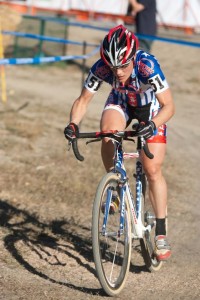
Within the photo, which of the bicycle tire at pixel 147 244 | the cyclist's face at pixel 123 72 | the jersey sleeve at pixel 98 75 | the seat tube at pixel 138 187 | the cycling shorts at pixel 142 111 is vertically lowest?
the bicycle tire at pixel 147 244

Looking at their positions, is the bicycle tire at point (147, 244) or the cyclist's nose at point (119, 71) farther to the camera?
→ the bicycle tire at point (147, 244)

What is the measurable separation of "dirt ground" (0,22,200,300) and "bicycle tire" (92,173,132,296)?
A: 14 cm

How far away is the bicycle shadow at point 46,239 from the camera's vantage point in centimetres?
579

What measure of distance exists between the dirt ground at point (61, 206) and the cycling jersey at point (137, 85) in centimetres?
122

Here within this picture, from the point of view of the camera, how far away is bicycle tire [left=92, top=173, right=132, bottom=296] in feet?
16.0

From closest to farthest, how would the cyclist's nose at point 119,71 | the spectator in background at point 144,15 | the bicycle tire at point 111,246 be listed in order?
1. the bicycle tire at point 111,246
2. the cyclist's nose at point 119,71
3. the spectator in background at point 144,15

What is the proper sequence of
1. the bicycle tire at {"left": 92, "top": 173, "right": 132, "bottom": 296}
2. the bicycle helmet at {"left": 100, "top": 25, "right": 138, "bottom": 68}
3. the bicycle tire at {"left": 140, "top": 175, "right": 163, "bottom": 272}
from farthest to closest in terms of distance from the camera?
the bicycle tire at {"left": 140, "top": 175, "right": 163, "bottom": 272}, the bicycle helmet at {"left": 100, "top": 25, "right": 138, "bottom": 68}, the bicycle tire at {"left": 92, "top": 173, "right": 132, "bottom": 296}

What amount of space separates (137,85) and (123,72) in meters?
0.27

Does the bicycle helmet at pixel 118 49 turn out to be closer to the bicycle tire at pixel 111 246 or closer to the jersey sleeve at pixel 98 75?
the jersey sleeve at pixel 98 75

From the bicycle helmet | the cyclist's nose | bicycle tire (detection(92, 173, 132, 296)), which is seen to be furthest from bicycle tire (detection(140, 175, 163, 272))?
the bicycle helmet

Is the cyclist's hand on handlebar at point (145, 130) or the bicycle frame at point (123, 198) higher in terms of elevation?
the cyclist's hand on handlebar at point (145, 130)

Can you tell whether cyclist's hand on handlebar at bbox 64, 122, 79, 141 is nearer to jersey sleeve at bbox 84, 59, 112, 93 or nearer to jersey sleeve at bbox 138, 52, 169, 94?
jersey sleeve at bbox 84, 59, 112, 93

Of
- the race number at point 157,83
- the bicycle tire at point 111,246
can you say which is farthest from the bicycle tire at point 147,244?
the race number at point 157,83

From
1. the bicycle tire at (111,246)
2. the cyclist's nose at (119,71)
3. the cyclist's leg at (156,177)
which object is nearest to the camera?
the bicycle tire at (111,246)
